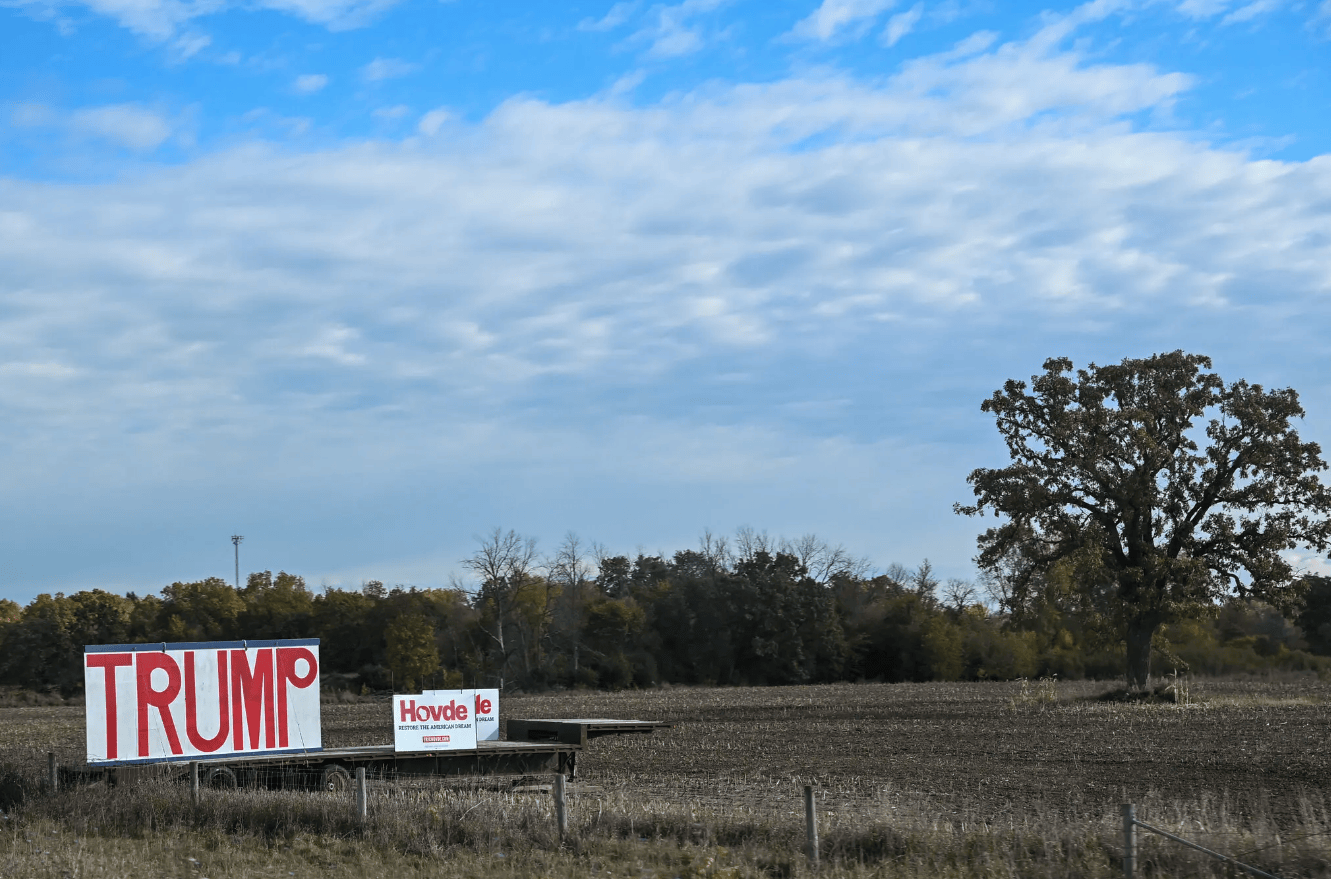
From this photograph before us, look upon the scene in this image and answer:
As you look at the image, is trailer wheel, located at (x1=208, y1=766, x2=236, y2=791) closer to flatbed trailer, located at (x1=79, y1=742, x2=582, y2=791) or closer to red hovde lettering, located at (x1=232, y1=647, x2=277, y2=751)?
flatbed trailer, located at (x1=79, y1=742, x2=582, y2=791)

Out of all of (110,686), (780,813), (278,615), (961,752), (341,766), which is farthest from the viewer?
(278,615)

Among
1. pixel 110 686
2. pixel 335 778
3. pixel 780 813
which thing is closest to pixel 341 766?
pixel 335 778

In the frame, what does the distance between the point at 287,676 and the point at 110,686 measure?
2944mm

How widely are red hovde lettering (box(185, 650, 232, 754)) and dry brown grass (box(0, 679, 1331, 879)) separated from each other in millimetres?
2536

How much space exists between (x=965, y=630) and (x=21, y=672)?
215ft

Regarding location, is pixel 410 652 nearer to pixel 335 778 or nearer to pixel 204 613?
pixel 204 613

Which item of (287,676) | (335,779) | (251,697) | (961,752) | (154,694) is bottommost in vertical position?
(961,752)

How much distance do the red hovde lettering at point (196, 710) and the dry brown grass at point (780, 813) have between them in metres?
2.54

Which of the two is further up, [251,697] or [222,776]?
[251,697]

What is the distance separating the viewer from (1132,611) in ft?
145

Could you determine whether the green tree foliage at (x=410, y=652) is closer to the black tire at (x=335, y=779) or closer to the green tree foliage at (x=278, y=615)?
the green tree foliage at (x=278, y=615)

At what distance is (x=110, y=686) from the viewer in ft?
67.5

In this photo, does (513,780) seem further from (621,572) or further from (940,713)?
(621,572)

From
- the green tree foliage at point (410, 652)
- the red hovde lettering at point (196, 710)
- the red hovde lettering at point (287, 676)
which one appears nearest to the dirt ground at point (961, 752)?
the red hovde lettering at point (287, 676)
